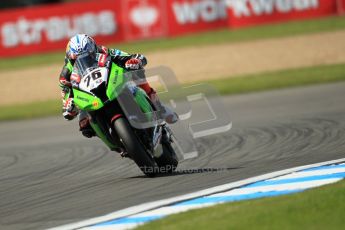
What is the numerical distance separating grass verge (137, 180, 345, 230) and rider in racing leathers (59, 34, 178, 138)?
274 cm

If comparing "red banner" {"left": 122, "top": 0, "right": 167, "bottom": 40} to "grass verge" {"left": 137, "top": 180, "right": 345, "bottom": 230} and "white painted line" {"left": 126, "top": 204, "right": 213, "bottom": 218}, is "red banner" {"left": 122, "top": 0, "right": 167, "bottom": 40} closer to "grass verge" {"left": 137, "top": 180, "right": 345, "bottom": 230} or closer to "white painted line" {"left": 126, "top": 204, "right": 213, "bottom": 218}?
"white painted line" {"left": 126, "top": 204, "right": 213, "bottom": 218}

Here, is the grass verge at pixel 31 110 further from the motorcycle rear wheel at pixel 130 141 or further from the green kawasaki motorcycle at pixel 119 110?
the motorcycle rear wheel at pixel 130 141

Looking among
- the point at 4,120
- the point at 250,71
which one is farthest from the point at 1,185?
the point at 250,71

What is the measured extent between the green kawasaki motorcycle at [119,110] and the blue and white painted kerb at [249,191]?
4.03 feet

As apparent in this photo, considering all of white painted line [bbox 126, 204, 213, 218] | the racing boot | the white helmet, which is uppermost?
the white helmet

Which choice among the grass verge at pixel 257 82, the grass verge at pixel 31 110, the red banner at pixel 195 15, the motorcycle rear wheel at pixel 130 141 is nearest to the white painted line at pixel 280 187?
the motorcycle rear wheel at pixel 130 141

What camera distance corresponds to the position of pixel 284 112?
14820mm

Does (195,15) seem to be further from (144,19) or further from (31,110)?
(31,110)

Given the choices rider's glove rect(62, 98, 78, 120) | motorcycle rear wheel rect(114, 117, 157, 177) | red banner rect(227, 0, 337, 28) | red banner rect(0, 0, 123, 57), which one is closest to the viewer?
motorcycle rear wheel rect(114, 117, 157, 177)

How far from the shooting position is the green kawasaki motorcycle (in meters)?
8.92

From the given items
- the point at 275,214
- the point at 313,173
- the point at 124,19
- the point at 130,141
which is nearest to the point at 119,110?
the point at 130,141

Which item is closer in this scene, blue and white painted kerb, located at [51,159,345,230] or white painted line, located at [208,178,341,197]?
blue and white painted kerb, located at [51,159,345,230]

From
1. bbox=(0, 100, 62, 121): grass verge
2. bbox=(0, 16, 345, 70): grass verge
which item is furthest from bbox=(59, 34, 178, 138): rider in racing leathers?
bbox=(0, 16, 345, 70): grass verge

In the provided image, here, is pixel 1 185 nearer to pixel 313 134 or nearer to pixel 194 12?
pixel 313 134
